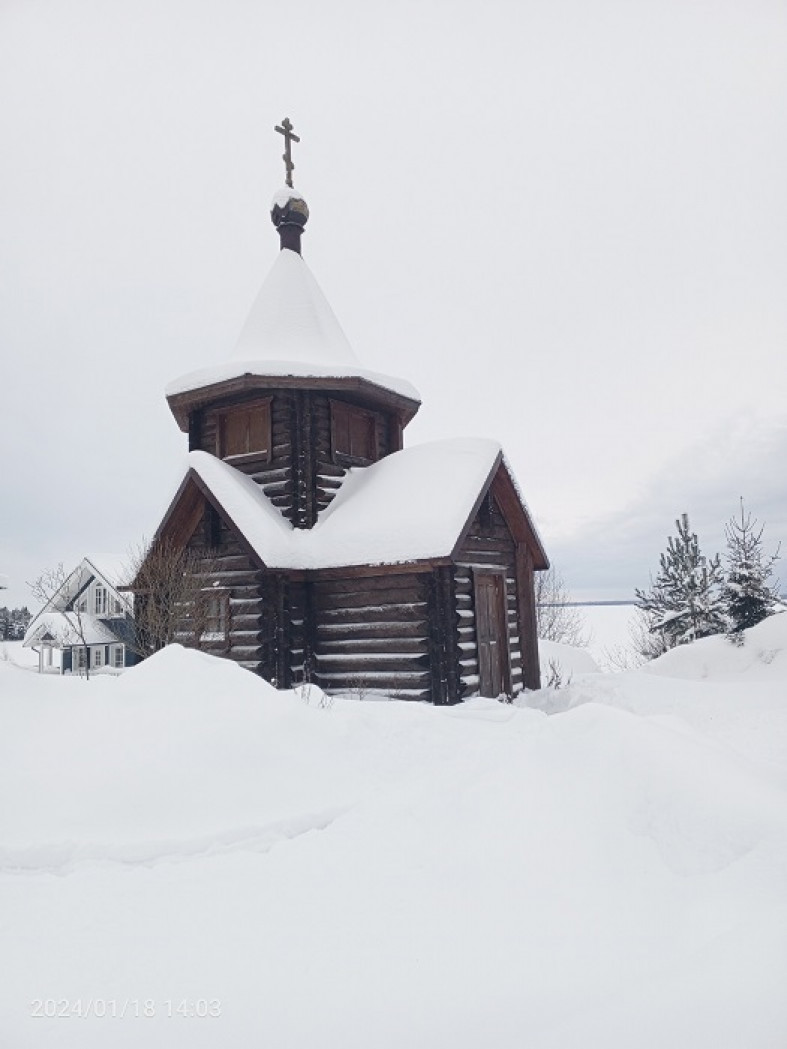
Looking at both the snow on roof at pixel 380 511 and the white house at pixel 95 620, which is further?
the white house at pixel 95 620

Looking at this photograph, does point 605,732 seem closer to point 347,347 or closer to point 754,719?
point 754,719

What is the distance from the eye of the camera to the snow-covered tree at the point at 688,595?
2509 cm

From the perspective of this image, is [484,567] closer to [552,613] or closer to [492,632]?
[492,632]

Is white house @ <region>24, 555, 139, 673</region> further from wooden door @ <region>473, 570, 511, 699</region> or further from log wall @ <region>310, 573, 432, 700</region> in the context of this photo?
wooden door @ <region>473, 570, 511, 699</region>

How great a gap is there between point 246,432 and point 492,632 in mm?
7051

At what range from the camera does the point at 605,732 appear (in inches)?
221

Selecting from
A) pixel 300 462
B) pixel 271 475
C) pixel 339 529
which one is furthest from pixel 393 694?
pixel 271 475

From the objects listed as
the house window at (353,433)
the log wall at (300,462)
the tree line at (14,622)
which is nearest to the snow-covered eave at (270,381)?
the log wall at (300,462)

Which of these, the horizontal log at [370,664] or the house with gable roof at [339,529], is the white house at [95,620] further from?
the horizontal log at [370,664]

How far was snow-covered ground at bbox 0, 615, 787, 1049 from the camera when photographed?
309 cm

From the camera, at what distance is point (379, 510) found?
42.3 ft

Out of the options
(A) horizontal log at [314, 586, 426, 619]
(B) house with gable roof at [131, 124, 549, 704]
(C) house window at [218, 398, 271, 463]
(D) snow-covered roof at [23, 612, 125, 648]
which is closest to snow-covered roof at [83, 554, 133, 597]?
(D) snow-covered roof at [23, 612, 125, 648]

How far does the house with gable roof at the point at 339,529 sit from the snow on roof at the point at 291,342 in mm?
46

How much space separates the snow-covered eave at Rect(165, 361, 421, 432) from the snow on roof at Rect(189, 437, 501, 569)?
1.68 m
